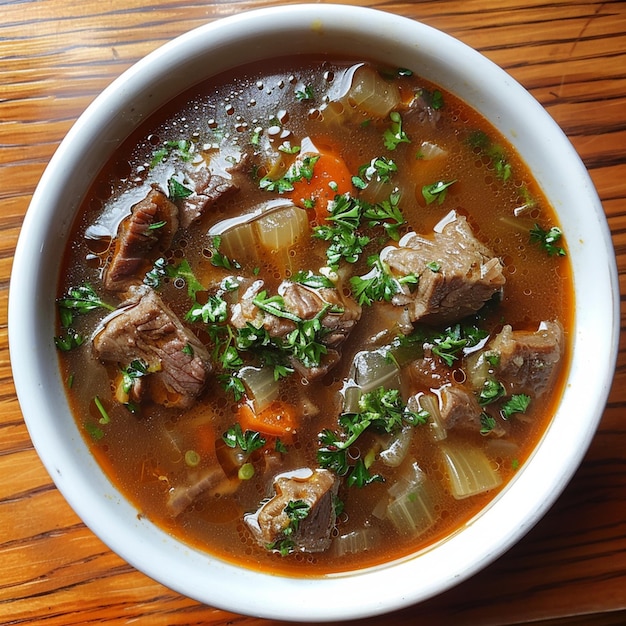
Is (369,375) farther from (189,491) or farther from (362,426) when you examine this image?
(189,491)

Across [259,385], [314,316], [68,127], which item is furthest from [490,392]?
[68,127]

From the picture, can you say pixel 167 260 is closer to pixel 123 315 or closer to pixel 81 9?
pixel 123 315

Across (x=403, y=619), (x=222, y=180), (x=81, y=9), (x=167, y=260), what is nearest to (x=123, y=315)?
(x=167, y=260)

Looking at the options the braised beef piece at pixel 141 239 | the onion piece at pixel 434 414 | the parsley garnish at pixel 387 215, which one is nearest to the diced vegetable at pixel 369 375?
the onion piece at pixel 434 414

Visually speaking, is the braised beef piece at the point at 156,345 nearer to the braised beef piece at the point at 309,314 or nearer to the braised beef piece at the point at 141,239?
the braised beef piece at the point at 141,239

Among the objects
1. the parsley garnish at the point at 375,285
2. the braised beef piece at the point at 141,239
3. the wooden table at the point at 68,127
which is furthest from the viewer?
the wooden table at the point at 68,127

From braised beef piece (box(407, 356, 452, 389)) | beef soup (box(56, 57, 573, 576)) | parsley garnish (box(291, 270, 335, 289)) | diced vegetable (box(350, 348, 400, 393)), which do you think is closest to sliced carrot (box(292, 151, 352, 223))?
beef soup (box(56, 57, 573, 576))
